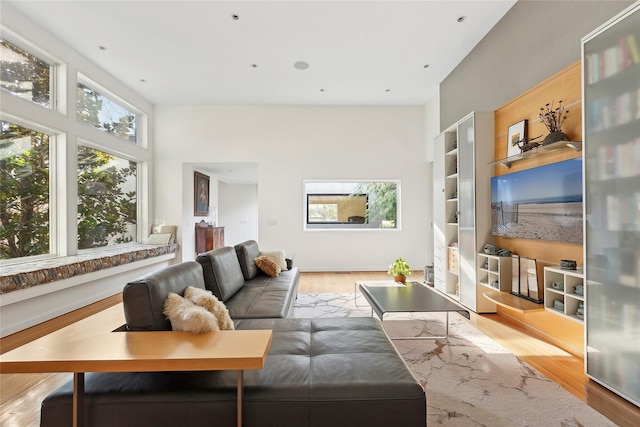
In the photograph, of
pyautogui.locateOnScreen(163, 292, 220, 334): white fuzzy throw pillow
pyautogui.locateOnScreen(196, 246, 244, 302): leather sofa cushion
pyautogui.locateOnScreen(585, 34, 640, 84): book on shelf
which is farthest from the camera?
pyautogui.locateOnScreen(196, 246, 244, 302): leather sofa cushion

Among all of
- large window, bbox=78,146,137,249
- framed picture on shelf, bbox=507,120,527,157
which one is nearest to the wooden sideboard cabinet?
large window, bbox=78,146,137,249

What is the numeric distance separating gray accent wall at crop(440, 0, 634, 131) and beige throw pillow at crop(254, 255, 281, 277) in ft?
10.5

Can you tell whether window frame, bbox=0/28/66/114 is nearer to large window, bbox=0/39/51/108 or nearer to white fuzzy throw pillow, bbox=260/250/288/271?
large window, bbox=0/39/51/108

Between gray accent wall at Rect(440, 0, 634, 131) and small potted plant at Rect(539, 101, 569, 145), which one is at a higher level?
gray accent wall at Rect(440, 0, 634, 131)

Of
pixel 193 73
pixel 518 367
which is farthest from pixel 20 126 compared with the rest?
pixel 518 367

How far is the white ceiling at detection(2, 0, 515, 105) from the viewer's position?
11.3 ft

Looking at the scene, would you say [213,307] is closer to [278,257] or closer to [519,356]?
[278,257]

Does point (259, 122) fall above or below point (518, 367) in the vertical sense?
above

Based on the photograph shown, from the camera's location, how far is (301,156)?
638 cm

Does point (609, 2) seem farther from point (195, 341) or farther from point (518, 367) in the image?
point (195, 341)

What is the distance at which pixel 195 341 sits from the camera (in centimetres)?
136

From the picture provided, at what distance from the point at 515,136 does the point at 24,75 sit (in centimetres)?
556

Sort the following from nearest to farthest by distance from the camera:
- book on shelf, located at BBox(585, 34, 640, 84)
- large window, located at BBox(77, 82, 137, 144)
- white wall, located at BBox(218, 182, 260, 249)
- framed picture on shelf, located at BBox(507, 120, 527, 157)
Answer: book on shelf, located at BBox(585, 34, 640, 84)
framed picture on shelf, located at BBox(507, 120, 527, 157)
large window, located at BBox(77, 82, 137, 144)
white wall, located at BBox(218, 182, 260, 249)

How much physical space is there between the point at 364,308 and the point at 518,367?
175 cm
